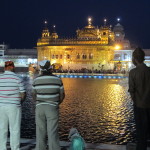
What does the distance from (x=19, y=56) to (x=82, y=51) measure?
28.8 metres

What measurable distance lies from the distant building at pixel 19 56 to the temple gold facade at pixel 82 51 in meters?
18.1

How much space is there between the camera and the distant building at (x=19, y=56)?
91062mm

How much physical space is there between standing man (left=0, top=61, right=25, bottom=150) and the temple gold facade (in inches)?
2471

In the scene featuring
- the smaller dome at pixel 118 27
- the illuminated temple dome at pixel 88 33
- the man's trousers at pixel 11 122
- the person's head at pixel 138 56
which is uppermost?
the smaller dome at pixel 118 27

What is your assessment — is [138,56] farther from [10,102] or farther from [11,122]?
[11,122]

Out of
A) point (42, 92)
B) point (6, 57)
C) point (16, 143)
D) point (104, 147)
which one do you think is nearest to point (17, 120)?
point (16, 143)

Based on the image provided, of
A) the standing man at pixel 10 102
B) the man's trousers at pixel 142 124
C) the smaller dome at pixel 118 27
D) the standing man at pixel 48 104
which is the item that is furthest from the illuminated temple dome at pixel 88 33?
the man's trousers at pixel 142 124

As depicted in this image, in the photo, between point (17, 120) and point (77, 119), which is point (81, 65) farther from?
point (17, 120)

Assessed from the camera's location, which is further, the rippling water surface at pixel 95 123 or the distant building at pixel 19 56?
the distant building at pixel 19 56

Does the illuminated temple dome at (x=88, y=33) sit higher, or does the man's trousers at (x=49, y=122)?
the illuminated temple dome at (x=88, y=33)

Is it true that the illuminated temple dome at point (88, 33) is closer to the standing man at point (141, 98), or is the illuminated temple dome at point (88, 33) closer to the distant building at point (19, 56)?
the distant building at point (19, 56)

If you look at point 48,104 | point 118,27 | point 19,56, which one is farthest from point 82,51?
point 48,104

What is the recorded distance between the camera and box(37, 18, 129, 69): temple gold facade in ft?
225

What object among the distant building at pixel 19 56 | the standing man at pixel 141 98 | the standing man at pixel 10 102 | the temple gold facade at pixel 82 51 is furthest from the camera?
the distant building at pixel 19 56
